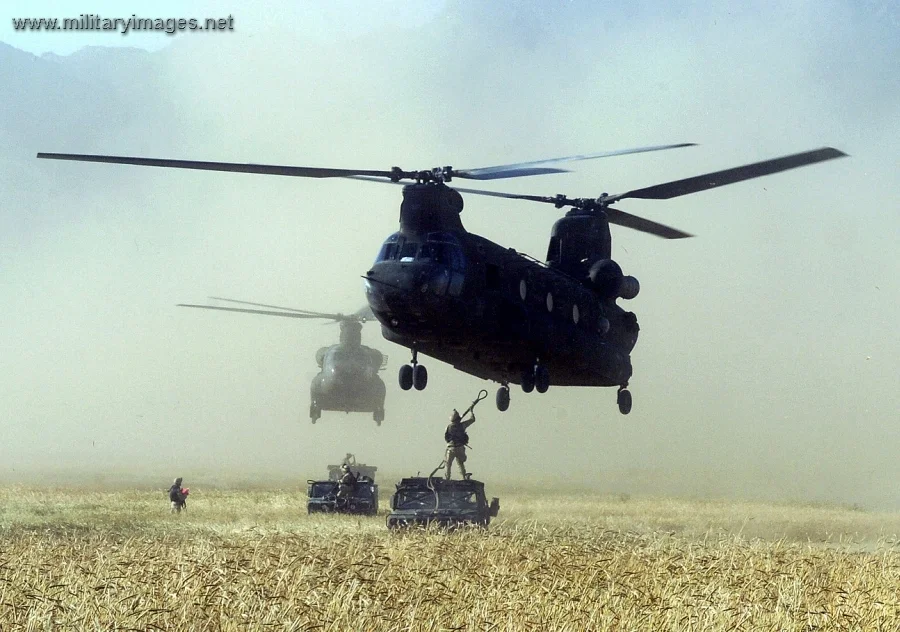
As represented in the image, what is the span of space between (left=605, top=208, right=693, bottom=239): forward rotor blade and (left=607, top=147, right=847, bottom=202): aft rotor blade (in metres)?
2.06

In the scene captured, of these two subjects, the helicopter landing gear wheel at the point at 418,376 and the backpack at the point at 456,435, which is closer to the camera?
the helicopter landing gear wheel at the point at 418,376

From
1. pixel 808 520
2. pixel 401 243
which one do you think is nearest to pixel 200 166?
pixel 401 243

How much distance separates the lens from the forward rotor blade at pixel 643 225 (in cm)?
2050

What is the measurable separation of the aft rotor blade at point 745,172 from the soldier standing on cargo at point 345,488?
9.11 m

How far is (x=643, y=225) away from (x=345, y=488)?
8303 mm

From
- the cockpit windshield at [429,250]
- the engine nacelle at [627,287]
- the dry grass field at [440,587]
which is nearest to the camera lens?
the dry grass field at [440,587]

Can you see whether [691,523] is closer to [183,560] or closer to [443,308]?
[443,308]

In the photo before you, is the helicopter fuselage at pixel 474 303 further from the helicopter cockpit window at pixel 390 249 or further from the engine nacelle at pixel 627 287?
the engine nacelle at pixel 627 287

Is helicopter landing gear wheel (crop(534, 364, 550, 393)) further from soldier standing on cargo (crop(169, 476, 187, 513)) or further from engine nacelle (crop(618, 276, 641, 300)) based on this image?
soldier standing on cargo (crop(169, 476, 187, 513))

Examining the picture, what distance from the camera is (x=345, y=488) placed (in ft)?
78.9

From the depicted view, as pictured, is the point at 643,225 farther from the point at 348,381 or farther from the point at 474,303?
the point at 348,381

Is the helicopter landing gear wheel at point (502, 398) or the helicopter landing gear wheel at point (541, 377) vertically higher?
the helicopter landing gear wheel at point (541, 377)

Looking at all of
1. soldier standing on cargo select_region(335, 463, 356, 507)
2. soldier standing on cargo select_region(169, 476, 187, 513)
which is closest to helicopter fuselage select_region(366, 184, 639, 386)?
soldier standing on cargo select_region(335, 463, 356, 507)

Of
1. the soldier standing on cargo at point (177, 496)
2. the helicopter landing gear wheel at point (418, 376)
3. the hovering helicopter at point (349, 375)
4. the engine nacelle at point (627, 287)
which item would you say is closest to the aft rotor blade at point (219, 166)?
the helicopter landing gear wheel at point (418, 376)
